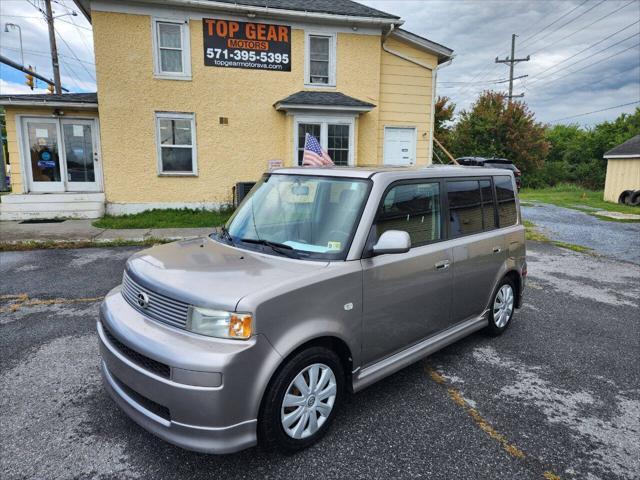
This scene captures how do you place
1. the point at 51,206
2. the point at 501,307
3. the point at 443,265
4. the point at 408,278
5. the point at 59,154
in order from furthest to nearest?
the point at 59,154, the point at 51,206, the point at 501,307, the point at 443,265, the point at 408,278

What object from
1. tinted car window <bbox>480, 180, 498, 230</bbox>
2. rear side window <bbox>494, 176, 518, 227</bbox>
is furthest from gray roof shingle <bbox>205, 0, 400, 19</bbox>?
tinted car window <bbox>480, 180, 498, 230</bbox>

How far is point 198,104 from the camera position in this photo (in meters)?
12.3

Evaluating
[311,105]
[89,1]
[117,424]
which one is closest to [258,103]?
[311,105]

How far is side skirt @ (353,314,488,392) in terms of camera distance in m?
3.07

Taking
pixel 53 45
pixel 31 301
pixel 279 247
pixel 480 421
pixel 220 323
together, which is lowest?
pixel 480 421

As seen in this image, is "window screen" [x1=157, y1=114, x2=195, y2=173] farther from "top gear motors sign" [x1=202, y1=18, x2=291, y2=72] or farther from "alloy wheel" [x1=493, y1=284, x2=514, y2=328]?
"alloy wheel" [x1=493, y1=284, x2=514, y2=328]

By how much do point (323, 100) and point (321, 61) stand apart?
1584 mm

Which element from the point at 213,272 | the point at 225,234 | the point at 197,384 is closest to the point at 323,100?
the point at 225,234

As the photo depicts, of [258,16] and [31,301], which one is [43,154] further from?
[31,301]

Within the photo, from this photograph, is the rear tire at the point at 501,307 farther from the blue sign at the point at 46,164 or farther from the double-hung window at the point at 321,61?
the blue sign at the point at 46,164

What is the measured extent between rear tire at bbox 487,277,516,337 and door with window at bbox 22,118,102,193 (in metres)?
12.1

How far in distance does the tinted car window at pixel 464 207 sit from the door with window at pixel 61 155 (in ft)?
39.3

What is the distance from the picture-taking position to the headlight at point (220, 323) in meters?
2.34

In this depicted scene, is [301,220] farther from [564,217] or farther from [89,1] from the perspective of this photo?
[564,217]
